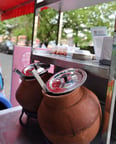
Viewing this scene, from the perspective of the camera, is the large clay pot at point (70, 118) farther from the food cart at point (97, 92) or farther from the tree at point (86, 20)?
the tree at point (86, 20)

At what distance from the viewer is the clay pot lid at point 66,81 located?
1.68 feet

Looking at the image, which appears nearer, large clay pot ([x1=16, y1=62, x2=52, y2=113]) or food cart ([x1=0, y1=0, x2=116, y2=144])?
food cart ([x1=0, y1=0, x2=116, y2=144])

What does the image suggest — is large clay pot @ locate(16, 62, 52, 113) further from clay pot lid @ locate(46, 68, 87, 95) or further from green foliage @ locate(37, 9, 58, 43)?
green foliage @ locate(37, 9, 58, 43)

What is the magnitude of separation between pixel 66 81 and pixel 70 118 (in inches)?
5.7

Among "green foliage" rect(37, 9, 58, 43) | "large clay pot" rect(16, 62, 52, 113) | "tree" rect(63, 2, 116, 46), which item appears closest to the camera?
"large clay pot" rect(16, 62, 52, 113)

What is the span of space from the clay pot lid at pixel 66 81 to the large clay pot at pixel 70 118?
20 mm

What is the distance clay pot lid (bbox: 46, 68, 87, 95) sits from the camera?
0.51 meters

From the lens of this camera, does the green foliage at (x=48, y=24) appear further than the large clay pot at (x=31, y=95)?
Yes

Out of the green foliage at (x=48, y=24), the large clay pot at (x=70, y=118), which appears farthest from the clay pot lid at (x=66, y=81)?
the green foliage at (x=48, y=24)

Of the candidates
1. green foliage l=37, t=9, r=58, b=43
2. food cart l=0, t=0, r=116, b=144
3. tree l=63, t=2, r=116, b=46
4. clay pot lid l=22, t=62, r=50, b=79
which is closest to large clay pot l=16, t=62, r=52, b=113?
clay pot lid l=22, t=62, r=50, b=79

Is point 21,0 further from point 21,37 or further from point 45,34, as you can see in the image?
point 21,37

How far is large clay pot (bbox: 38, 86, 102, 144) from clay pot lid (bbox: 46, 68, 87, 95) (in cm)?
2

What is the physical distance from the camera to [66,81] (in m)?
0.58

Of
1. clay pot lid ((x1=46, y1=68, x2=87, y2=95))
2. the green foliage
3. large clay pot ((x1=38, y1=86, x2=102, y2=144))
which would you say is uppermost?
the green foliage
